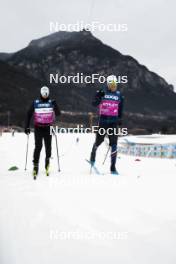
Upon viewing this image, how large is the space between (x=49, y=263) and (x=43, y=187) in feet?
9.65

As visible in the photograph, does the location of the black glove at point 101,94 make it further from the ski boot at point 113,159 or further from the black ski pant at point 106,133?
the ski boot at point 113,159

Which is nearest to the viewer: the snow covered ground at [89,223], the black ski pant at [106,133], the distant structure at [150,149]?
the snow covered ground at [89,223]

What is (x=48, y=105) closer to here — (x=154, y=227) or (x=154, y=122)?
(x=154, y=227)

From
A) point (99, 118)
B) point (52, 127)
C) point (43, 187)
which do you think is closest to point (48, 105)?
point (52, 127)

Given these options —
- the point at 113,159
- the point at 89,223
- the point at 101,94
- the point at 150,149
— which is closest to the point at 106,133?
the point at 113,159

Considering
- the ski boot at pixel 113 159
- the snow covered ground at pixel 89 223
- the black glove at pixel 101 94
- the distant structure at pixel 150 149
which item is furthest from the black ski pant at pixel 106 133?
the distant structure at pixel 150 149

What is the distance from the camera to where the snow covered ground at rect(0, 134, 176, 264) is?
365 centimetres

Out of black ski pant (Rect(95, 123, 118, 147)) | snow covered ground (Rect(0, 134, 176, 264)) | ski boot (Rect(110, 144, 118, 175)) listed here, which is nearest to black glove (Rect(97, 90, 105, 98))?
black ski pant (Rect(95, 123, 118, 147))

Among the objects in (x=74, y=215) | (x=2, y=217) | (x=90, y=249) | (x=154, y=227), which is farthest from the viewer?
(x=2, y=217)

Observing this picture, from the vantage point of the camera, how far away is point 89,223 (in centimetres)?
433

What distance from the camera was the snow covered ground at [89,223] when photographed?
3652 mm

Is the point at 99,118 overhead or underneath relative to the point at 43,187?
overhead

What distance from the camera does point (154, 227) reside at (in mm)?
4168

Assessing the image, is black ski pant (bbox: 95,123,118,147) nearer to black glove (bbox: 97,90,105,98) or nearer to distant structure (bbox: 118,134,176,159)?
black glove (bbox: 97,90,105,98)
